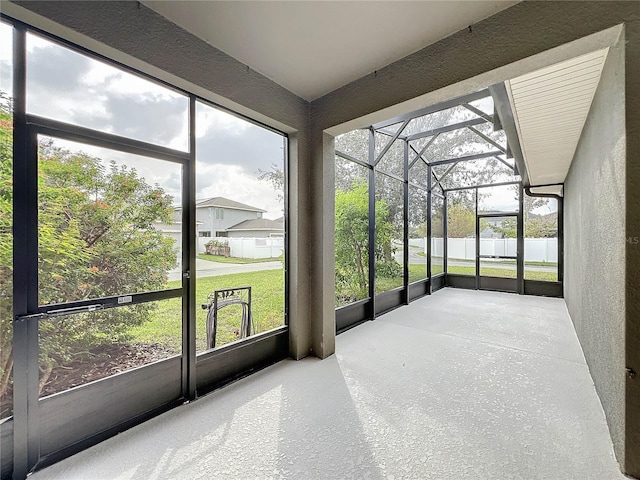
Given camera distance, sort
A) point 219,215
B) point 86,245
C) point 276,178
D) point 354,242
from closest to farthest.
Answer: point 86,245, point 219,215, point 276,178, point 354,242

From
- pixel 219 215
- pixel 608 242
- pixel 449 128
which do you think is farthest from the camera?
pixel 449 128

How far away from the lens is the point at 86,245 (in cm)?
180

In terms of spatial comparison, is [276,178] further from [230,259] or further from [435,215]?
[435,215]

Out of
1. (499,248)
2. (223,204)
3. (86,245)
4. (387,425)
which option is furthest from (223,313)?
(499,248)

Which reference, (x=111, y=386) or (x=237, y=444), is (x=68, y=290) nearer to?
(x=111, y=386)

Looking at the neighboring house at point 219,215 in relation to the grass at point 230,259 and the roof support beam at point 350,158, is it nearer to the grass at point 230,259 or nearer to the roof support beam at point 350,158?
the grass at point 230,259

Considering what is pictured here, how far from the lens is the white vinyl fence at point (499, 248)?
21.7 feet

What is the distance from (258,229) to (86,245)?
1.38m

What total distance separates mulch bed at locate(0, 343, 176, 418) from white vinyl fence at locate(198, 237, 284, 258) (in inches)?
32.7

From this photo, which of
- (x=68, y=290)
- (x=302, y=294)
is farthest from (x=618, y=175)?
(x=68, y=290)

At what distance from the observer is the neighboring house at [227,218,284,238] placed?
2654mm

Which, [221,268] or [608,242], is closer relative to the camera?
[608,242]

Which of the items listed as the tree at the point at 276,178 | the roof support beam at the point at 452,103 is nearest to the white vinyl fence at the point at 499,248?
the roof support beam at the point at 452,103

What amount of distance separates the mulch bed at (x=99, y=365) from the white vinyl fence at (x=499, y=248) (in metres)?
6.49
